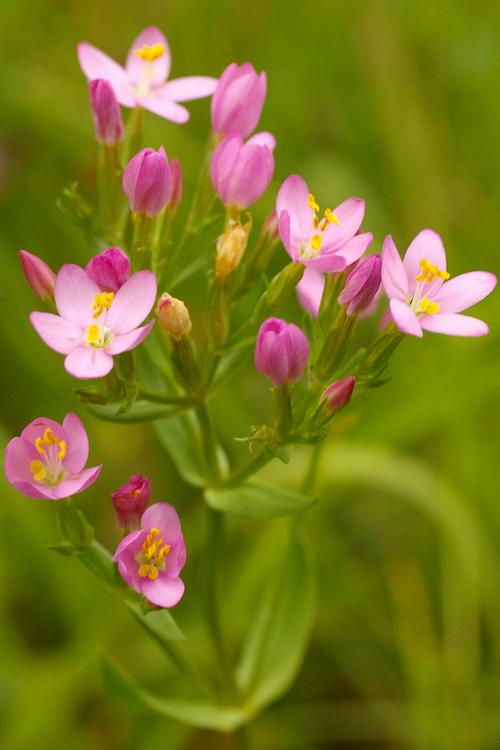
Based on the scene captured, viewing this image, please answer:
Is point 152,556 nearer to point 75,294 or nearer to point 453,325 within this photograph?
point 75,294

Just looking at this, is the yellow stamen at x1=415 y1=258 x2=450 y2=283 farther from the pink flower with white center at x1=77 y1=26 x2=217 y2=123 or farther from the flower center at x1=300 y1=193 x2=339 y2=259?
the pink flower with white center at x1=77 y1=26 x2=217 y2=123

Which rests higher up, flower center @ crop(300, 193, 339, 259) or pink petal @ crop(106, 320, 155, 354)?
flower center @ crop(300, 193, 339, 259)

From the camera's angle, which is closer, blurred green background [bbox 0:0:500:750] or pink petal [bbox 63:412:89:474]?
pink petal [bbox 63:412:89:474]

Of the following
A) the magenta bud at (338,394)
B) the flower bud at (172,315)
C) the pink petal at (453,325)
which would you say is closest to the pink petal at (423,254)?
the pink petal at (453,325)

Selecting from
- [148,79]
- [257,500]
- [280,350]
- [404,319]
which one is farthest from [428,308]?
[148,79]

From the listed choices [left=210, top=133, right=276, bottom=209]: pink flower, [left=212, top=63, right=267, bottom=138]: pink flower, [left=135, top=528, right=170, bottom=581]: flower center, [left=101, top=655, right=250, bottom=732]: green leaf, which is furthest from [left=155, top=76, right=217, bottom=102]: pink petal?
[left=101, top=655, right=250, bottom=732]: green leaf

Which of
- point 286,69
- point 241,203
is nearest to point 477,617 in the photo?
point 241,203
